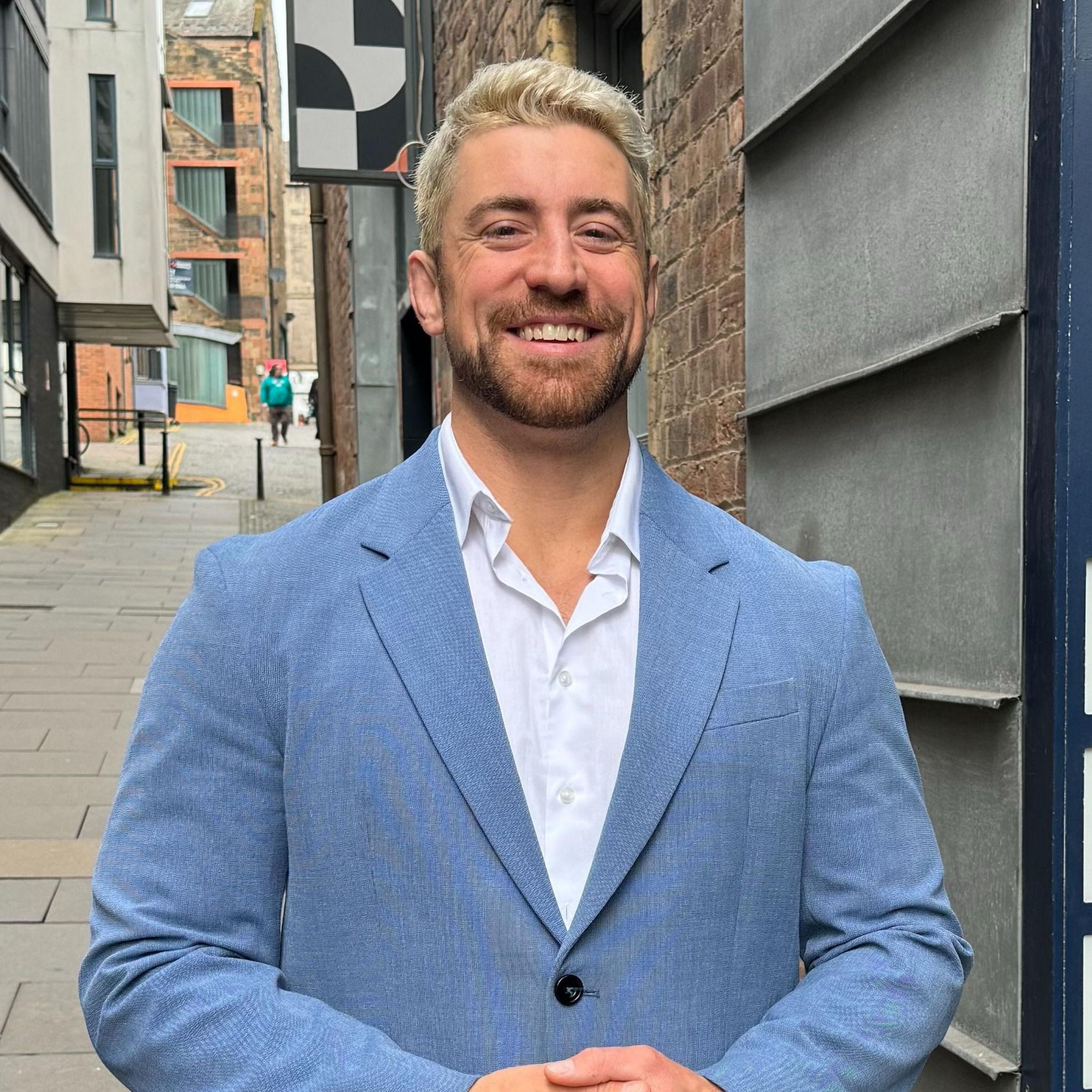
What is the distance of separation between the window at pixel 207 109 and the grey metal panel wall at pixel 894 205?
4855 centimetres

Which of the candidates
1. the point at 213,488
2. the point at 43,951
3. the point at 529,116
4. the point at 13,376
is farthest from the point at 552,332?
the point at 213,488

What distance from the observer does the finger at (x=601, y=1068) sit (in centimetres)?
150

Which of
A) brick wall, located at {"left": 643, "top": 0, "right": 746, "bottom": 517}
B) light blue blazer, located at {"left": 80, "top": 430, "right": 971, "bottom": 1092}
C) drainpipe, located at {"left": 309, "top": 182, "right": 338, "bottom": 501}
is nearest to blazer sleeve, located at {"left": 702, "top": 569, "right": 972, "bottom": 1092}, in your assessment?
light blue blazer, located at {"left": 80, "top": 430, "right": 971, "bottom": 1092}

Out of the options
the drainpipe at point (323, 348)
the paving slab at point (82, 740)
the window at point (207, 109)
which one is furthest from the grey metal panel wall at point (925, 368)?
the window at point (207, 109)

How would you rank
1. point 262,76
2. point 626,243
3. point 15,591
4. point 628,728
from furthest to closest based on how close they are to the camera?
point 262,76, point 15,591, point 626,243, point 628,728

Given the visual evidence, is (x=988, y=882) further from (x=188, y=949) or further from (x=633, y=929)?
(x=188, y=949)

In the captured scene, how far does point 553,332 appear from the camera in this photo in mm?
1809

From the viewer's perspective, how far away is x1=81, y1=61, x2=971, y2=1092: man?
161 centimetres

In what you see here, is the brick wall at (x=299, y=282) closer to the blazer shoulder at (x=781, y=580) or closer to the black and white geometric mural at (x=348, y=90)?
the black and white geometric mural at (x=348, y=90)

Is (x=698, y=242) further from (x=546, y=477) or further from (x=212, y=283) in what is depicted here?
(x=212, y=283)

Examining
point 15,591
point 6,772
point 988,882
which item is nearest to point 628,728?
point 988,882

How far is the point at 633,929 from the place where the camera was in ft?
5.43

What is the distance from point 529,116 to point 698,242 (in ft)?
8.64

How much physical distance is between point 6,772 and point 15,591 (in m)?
5.51
